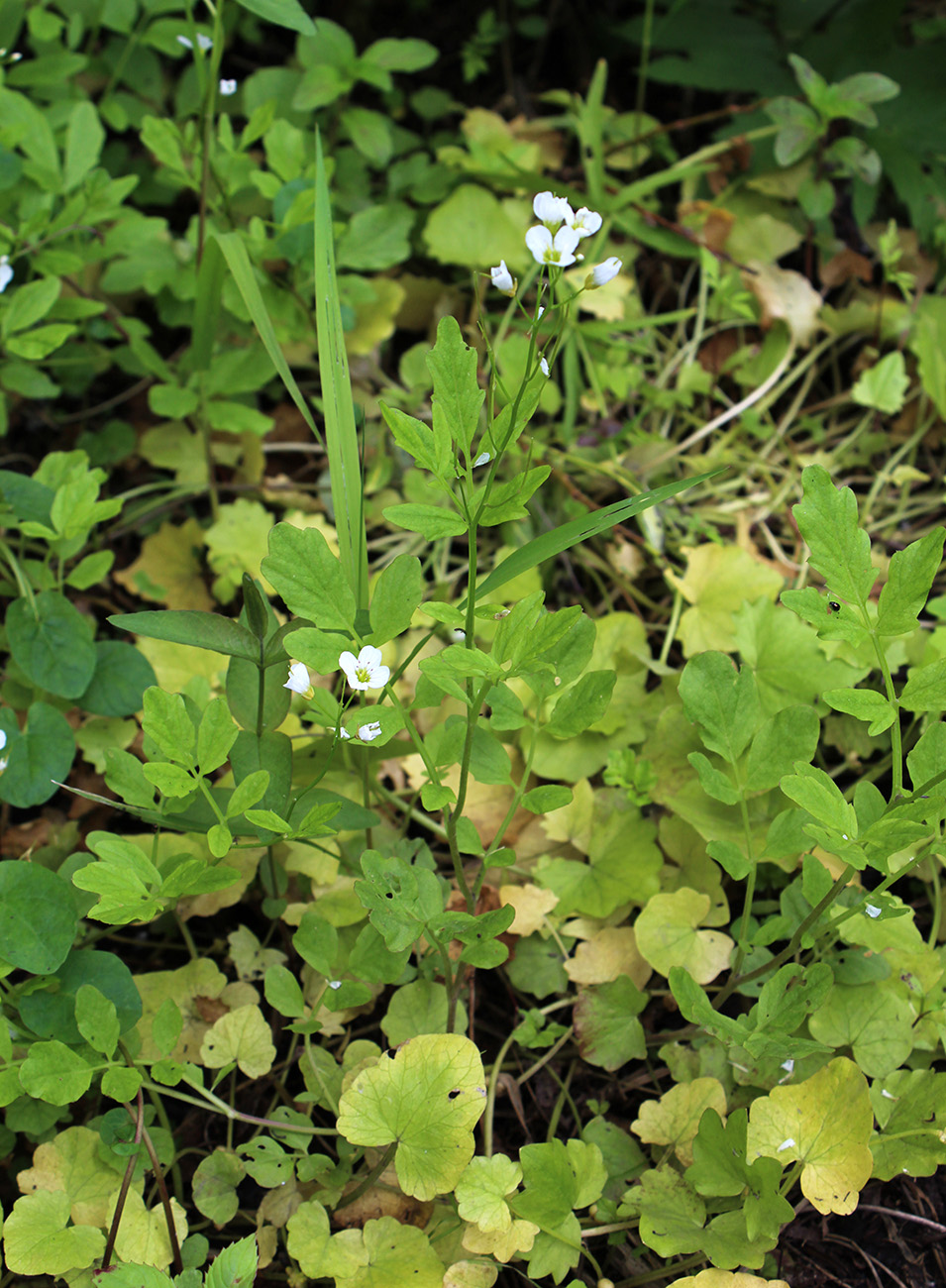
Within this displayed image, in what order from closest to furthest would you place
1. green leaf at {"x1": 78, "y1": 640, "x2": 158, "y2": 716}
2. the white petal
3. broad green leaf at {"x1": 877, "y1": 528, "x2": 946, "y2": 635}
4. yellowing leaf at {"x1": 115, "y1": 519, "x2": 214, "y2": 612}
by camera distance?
the white petal < broad green leaf at {"x1": 877, "y1": 528, "x2": 946, "y2": 635} < green leaf at {"x1": 78, "y1": 640, "x2": 158, "y2": 716} < yellowing leaf at {"x1": 115, "y1": 519, "x2": 214, "y2": 612}

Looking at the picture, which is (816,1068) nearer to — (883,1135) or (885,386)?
(883,1135)

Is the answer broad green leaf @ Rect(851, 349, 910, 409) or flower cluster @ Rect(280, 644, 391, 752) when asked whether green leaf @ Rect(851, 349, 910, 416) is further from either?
flower cluster @ Rect(280, 644, 391, 752)

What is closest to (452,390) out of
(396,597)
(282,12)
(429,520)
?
(429,520)

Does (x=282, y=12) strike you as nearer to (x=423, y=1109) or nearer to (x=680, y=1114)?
(x=423, y=1109)

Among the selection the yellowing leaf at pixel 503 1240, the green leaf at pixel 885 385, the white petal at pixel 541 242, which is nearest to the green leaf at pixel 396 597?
the white petal at pixel 541 242

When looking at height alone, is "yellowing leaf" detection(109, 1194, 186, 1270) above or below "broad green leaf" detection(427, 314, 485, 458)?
below

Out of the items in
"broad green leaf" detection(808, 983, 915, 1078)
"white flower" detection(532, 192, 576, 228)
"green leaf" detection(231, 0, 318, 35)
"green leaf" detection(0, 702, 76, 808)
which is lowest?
"broad green leaf" detection(808, 983, 915, 1078)

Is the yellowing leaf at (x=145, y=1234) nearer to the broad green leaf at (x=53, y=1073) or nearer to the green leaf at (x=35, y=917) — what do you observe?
the broad green leaf at (x=53, y=1073)

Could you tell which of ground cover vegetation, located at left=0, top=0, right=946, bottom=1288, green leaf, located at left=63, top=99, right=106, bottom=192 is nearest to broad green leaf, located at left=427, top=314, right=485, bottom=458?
ground cover vegetation, located at left=0, top=0, right=946, bottom=1288
